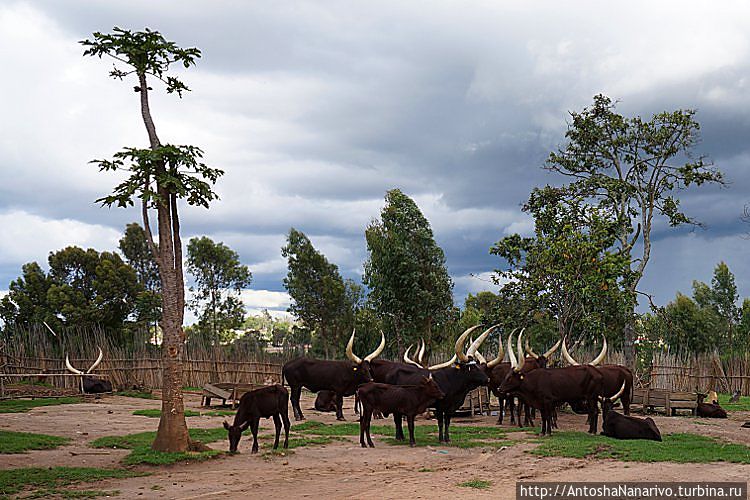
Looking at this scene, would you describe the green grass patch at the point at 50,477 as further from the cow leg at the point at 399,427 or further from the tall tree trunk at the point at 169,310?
the cow leg at the point at 399,427

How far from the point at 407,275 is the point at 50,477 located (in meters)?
22.0

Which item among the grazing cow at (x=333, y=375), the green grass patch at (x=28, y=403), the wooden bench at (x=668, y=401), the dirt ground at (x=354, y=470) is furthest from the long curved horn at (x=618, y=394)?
the green grass patch at (x=28, y=403)

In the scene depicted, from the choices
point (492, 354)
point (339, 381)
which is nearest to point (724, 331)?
point (492, 354)

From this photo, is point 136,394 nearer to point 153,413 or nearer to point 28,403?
point 28,403

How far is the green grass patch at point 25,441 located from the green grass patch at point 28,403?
5.06 m

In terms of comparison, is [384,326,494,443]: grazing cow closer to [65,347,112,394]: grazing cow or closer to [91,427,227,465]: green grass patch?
[91,427,227,465]: green grass patch

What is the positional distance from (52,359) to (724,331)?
39097 mm

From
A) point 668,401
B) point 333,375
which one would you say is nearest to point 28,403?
point 333,375

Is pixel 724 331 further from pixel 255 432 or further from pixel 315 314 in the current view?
pixel 255 432

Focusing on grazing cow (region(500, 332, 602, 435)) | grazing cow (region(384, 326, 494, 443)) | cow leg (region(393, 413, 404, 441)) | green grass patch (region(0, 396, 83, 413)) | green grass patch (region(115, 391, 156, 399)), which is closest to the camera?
cow leg (region(393, 413, 404, 441))

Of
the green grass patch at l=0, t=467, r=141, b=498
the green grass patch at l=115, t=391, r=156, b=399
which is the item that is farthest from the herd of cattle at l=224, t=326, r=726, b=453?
the green grass patch at l=115, t=391, r=156, b=399

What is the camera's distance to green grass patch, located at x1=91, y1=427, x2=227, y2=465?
10.5 metres

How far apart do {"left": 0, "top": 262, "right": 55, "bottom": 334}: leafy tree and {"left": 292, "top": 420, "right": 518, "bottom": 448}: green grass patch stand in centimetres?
2725

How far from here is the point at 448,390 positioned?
13.3 metres
